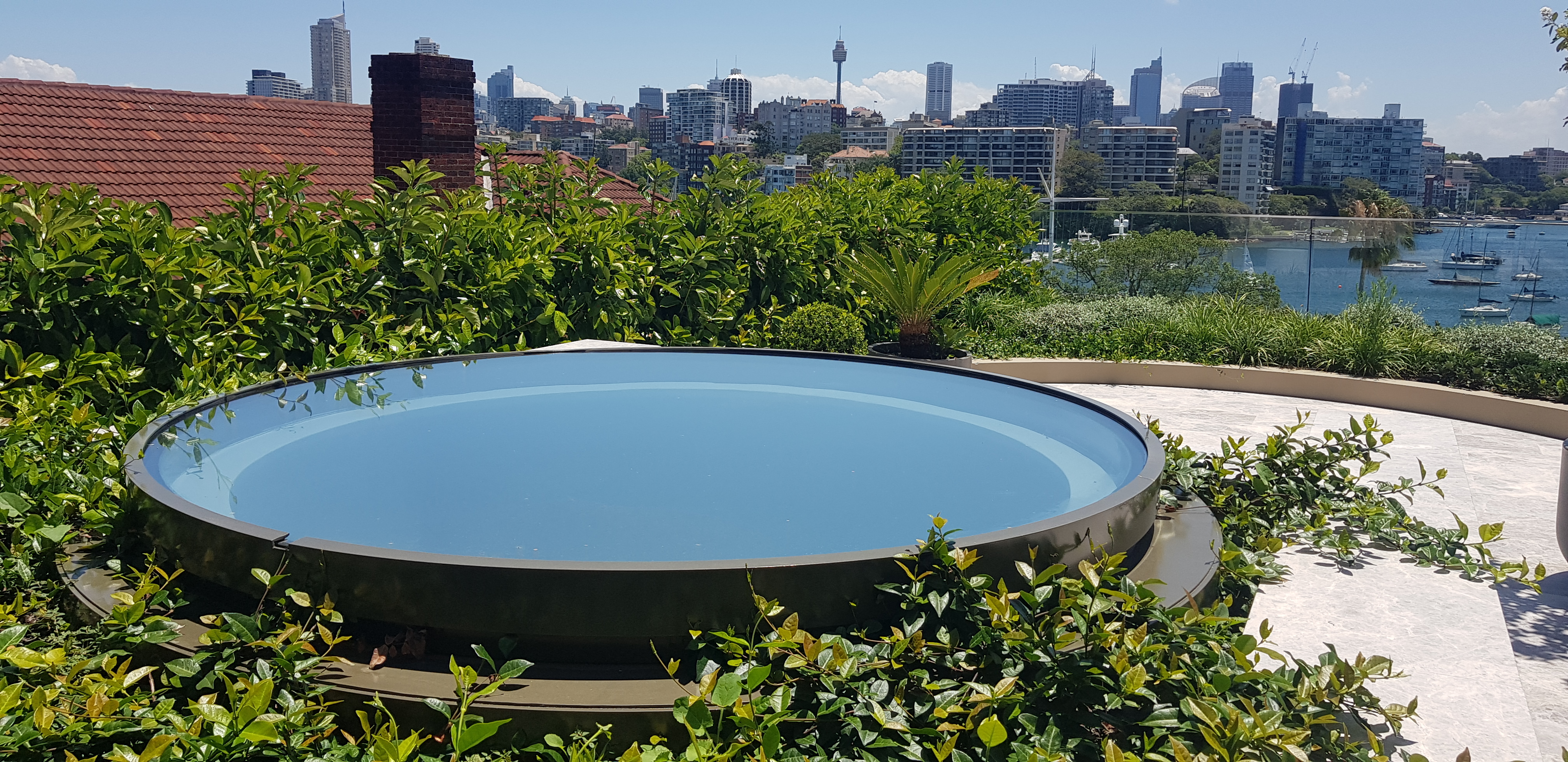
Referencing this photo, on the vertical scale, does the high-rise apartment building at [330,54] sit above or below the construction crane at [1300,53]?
above

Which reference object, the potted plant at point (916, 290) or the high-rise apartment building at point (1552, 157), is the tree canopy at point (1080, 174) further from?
the potted plant at point (916, 290)

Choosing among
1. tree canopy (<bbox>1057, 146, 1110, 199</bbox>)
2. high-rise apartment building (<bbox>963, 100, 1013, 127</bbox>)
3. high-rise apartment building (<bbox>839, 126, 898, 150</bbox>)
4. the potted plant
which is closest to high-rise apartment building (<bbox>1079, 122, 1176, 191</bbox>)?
tree canopy (<bbox>1057, 146, 1110, 199</bbox>)

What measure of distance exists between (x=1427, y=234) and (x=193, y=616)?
544 inches

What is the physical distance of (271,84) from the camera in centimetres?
15238

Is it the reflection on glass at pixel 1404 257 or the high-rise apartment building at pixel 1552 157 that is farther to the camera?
the high-rise apartment building at pixel 1552 157

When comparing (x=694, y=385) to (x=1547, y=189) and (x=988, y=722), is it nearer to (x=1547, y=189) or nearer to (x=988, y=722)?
(x=988, y=722)

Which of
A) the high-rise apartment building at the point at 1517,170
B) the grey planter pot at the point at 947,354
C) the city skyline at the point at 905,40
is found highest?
the city skyline at the point at 905,40

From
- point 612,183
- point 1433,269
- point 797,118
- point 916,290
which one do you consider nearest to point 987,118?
point 797,118

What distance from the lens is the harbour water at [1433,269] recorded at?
1080 centimetres

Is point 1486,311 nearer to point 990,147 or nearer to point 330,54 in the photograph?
point 990,147

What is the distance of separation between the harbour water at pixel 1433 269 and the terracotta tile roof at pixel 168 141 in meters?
11.1

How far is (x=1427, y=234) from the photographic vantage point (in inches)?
488

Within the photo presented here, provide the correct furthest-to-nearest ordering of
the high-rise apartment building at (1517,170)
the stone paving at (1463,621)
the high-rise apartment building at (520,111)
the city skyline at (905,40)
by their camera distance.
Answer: the high-rise apartment building at (520,111)
the high-rise apartment building at (1517,170)
the city skyline at (905,40)
the stone paving at (1463,621)

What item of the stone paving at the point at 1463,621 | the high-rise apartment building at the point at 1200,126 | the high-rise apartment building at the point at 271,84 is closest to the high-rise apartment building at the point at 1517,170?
the high-rise apartment building at the point at 1200,126
